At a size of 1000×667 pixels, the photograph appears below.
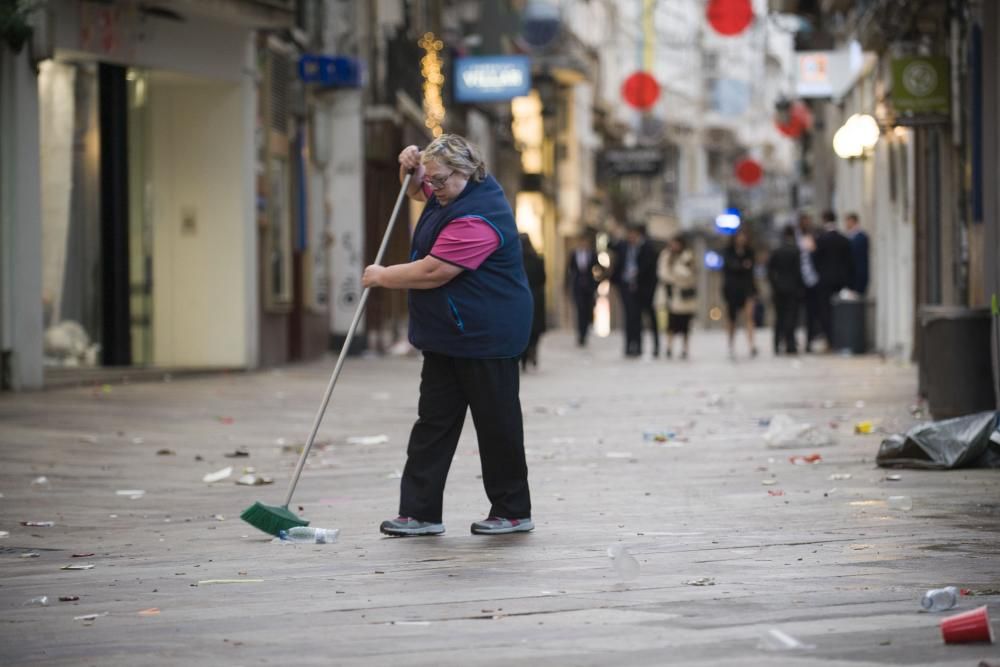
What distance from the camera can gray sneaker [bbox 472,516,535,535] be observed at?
8.88 m

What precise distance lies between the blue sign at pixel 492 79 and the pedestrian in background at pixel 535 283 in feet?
62.3

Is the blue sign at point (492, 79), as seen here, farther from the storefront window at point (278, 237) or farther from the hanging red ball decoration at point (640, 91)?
the storefront window at point (278, 237)

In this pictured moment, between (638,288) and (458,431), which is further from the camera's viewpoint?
(638,288)

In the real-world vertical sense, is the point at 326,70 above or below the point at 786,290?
above

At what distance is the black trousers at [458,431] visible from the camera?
891 centimetres

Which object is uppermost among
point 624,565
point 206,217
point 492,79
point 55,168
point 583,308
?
point 492,79

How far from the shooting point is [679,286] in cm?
2956

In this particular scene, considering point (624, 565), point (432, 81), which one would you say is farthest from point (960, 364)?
point (432, 81)

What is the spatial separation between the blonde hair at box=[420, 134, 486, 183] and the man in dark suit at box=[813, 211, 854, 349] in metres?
21.9

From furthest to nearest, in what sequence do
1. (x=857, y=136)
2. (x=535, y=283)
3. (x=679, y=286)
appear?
1. (x=679, y=286)
2. (x=857, y=136)
3. (x=535, y=283)

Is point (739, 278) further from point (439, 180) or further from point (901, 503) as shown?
point (439, 180)

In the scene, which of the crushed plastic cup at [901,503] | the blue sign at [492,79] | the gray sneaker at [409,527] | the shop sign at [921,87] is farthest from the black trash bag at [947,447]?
the blue sign at [492,79]

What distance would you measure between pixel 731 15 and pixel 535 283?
9451 mm

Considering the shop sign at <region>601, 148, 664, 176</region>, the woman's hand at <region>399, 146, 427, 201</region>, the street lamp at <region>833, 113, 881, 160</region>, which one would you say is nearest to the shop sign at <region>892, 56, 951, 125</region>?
the street lamp at <region>833, 113, 881, 160</region>
